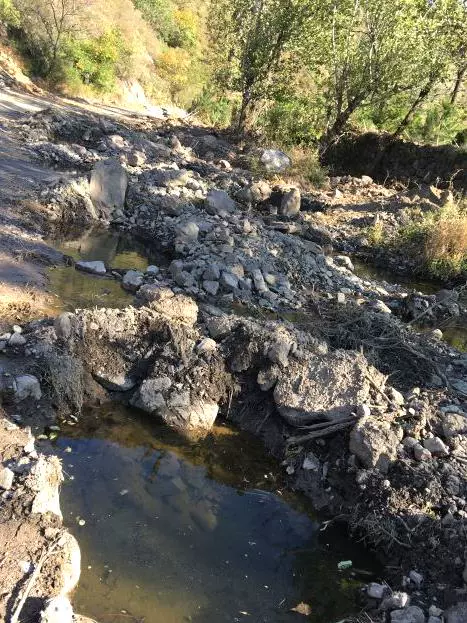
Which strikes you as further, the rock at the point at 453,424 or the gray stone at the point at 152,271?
the gray stone at the point at 152,271

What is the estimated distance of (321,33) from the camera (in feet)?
51.7

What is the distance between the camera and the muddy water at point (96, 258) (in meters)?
6.85

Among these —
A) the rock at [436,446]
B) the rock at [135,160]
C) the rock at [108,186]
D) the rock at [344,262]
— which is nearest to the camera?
the rock at [436,446]

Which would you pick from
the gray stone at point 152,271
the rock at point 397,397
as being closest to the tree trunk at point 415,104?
the gray stone at point 152,271

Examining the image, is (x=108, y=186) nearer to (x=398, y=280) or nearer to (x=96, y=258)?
(x=96, y=258)

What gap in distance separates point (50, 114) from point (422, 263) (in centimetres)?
1081

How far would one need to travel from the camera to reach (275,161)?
1494 cm

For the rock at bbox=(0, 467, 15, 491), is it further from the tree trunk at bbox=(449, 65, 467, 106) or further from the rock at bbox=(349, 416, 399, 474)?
the tree trunk at bbox=(449, 65, 467, 106)

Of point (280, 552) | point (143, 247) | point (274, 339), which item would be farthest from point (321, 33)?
point (280, 552)

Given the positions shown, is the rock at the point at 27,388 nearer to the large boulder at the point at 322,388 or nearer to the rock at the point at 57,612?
the rock at the point at 57,612

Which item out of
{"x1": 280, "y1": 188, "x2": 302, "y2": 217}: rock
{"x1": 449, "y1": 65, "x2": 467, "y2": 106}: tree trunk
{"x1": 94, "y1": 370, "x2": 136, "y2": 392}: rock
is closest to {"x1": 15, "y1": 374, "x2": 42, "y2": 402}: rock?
{"x1": 94, "y1": 370, "x2": 136, "y2": 392}: rock

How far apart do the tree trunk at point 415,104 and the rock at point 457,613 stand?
612 inches

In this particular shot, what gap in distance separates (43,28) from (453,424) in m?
23.5

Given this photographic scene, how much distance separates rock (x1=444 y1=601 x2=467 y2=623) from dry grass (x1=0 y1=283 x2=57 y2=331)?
463cm
